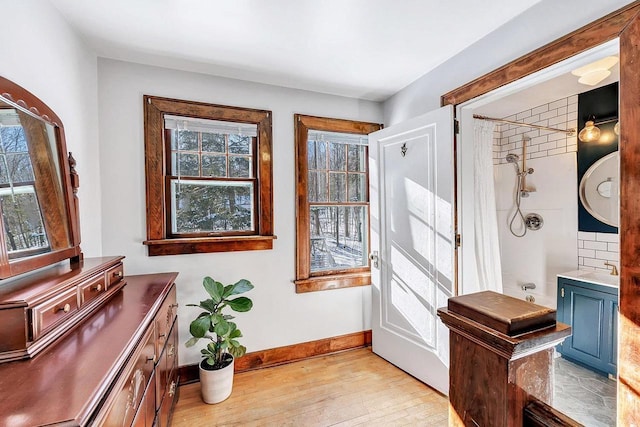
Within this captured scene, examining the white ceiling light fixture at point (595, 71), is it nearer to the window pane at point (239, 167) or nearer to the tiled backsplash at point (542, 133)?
the tiled backsplash at point (542, 133)

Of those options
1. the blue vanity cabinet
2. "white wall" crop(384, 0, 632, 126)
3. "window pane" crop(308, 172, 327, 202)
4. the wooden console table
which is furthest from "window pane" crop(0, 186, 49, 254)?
the blue vanity cabinet

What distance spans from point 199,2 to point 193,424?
2.49 meters

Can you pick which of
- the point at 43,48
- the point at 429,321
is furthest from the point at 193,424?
the point at 43,48

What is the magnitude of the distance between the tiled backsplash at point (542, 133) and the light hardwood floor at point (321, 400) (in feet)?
8.22

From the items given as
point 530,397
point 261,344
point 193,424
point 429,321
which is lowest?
point 193,424

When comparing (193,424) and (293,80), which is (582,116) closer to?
(293,80)

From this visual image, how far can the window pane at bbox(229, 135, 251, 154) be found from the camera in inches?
A: 98.5

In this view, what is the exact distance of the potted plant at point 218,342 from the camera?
2.02 m

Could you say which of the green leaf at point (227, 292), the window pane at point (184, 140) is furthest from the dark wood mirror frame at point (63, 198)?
the green leaf at point (227, 292)

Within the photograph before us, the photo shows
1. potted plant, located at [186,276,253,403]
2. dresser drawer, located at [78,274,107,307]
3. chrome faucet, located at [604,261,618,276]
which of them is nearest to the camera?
dresser drawer, located at [78,274,107,307]

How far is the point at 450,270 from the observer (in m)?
2.07

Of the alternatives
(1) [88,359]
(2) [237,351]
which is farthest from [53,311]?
(2) [237,351]

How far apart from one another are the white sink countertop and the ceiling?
208cm

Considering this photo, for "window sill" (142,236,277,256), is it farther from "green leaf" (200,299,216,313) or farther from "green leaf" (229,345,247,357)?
"green leaf" (229,345,247,357)
